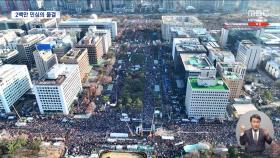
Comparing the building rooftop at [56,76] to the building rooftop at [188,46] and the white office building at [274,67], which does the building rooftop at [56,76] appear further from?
the white office building at [274,67]

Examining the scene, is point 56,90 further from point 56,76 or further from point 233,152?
point 233,152

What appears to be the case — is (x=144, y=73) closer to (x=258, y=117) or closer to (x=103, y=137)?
(x=103, y=137)

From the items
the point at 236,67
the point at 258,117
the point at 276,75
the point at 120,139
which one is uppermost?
the point at 258,117

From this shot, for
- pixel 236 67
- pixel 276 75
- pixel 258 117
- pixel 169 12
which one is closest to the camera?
pixel 258 117

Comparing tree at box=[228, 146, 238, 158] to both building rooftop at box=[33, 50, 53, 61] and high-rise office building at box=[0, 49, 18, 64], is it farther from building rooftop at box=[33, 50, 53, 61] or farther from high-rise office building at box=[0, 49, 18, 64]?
high-rise office building at box=[0, 49, 18, 64]

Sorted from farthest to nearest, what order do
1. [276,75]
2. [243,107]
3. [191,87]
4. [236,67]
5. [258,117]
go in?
[276,75], [236,67], [243,107], [191,87], [258,117]

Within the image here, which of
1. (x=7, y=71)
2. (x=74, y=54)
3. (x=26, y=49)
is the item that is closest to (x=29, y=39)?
(x=26, y=49)

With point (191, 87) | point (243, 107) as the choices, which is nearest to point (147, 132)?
point (191, 87)
